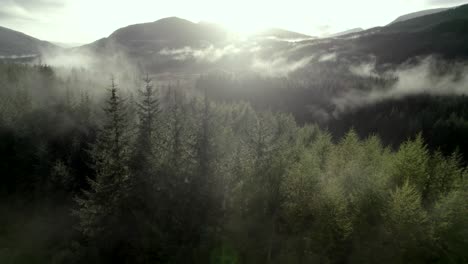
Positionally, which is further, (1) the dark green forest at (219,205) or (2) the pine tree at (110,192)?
(2) the pine tree at (110,192)

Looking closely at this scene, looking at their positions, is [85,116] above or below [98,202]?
above

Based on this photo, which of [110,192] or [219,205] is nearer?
[110,192]

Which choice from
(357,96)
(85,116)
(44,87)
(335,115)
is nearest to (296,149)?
(85,116)

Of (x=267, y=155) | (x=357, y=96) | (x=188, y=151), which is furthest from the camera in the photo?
(x=357, y=96)

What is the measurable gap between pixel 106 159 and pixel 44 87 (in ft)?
249

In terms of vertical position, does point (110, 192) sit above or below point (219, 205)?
above

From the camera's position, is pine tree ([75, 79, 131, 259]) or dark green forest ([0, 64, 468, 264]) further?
pine tree ([75, 79, 131, 259])

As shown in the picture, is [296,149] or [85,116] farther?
[85,116]

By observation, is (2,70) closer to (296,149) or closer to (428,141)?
(296,149)

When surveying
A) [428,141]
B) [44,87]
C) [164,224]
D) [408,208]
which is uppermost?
[44,87]

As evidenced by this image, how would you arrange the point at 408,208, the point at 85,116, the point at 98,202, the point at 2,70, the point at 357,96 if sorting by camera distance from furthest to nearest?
the point at 357,96, the point at 2,70, the point at 85,116, the point at 98,202, the point at 408,208

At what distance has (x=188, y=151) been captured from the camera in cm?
3622

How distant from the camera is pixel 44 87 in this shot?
310 feet

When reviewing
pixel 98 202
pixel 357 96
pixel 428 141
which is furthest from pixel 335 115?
pixel 98 202
